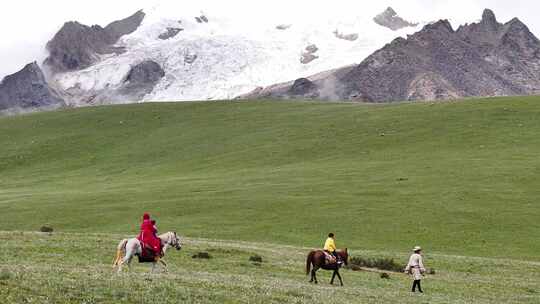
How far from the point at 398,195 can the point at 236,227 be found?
1822 centimetres

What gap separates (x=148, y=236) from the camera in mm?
31703

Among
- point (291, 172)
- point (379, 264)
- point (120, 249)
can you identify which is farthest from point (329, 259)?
point (291, 172)

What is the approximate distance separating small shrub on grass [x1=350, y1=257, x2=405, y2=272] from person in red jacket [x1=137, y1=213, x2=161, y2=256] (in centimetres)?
1597

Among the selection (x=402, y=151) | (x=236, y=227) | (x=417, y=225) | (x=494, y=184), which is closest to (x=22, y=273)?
(x=236, y=227)

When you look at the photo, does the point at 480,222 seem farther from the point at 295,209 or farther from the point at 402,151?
the point at 402,151

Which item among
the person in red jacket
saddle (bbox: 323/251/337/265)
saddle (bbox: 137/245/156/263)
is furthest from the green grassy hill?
saddle (bbox: 323/251/337/265)

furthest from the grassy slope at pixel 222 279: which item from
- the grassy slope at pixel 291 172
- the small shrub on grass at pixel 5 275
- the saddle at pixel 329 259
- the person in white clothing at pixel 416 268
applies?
the grassy slope at pixel 291 172

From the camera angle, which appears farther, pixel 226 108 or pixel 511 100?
pixel 226 108

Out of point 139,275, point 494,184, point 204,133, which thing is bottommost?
point 139,275

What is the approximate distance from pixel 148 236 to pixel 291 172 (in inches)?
2138

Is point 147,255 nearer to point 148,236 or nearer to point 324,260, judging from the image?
point 148,236

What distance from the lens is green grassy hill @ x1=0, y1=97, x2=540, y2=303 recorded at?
104 ft

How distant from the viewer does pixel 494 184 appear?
73188 mm

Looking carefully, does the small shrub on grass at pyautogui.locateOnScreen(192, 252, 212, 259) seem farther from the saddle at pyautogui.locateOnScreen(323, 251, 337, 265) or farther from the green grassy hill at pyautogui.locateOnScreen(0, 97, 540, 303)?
the saddle at pyautogui.locateOnScreen(323, 251, 337, 265)
